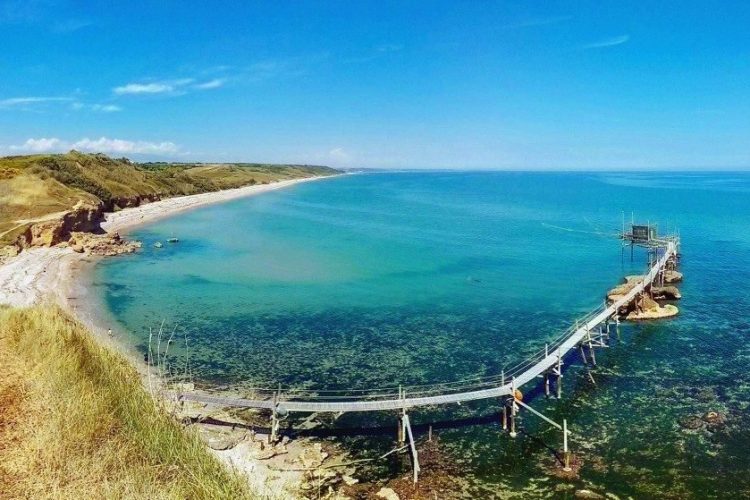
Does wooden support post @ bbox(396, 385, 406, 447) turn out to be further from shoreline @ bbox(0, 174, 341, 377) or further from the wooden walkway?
shoreline @ bbox(0, 174, 341, 377)

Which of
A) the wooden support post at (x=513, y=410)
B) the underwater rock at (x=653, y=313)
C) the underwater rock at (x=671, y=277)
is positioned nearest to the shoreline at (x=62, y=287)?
the wooden support post at (x=513, y=410)

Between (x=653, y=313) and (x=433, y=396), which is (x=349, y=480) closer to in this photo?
(x=433, y=396)

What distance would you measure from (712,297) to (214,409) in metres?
40.5

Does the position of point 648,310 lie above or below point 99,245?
below

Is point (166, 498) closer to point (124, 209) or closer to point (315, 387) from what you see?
point (315, 387)

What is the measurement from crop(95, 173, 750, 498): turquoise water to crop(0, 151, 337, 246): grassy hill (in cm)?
1259

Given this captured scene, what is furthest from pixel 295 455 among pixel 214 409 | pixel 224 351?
→ pixel 224 351

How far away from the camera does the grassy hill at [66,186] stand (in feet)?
212

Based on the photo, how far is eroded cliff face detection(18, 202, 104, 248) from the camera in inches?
2361

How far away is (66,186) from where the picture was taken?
82625 mm

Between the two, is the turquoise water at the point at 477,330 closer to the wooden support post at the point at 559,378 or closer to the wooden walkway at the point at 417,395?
the wooden support post at the point at 559,378

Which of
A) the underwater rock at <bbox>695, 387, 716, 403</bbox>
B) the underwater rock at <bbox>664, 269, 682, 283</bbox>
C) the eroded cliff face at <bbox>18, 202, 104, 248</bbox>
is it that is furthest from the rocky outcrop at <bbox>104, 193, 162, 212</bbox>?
the underwater rock at <bbox>695, 387, 716, 403</bbox>

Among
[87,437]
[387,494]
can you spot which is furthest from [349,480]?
[87,437]

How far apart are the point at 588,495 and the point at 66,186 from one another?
288 feet
